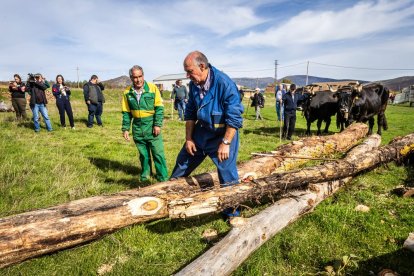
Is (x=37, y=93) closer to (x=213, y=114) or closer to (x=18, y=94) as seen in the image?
(x=18, y=94)

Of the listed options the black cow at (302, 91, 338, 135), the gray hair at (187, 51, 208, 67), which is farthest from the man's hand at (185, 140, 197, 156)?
the black cow at (302, 91, 338, 135)

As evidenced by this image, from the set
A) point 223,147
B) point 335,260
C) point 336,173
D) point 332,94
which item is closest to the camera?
point 335,260

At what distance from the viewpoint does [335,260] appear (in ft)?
9.75

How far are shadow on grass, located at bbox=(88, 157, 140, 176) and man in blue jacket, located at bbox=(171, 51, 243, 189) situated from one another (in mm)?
2692

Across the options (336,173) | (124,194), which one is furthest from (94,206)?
(336,173)

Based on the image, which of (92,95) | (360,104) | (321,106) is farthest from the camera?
(92,95)

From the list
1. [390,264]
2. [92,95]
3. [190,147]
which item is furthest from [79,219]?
[92,95]

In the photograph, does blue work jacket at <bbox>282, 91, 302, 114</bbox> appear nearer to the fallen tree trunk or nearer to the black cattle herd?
the black cattle herd

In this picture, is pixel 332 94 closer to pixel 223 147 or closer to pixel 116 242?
pixel 223 147

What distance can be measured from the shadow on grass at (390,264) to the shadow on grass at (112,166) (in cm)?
448

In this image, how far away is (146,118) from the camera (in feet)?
17.0

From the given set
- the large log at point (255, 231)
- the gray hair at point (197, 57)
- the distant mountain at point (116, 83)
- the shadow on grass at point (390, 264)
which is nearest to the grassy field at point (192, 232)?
the shadow on grass at point (390, 264)

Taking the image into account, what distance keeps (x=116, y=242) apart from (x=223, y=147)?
1.79 metres

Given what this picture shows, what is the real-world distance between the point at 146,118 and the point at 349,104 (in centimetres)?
883
